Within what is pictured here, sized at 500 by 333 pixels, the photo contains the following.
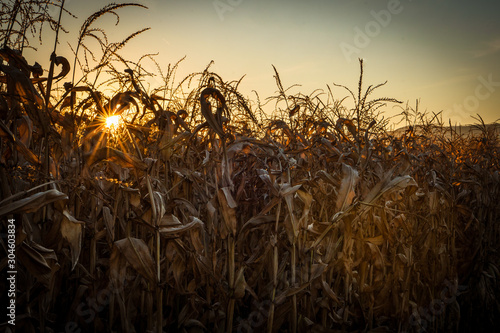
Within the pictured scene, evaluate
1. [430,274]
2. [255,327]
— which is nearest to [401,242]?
[430,274]

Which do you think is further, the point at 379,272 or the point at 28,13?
the point at 379,272

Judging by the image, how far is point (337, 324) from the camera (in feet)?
8.96

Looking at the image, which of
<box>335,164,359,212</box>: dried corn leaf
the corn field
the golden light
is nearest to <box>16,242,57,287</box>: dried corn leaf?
the corn field

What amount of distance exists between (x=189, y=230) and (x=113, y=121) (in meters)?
0.85

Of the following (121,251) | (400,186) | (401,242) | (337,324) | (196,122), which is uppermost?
(196,122)

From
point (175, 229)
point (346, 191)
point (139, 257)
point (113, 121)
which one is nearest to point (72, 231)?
point (139, 257)

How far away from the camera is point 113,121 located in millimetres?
2055

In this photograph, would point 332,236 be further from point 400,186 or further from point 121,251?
point 121,251

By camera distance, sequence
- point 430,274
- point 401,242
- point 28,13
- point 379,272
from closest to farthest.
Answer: point 28,13
point 379,272
point 401,242
point 430,274

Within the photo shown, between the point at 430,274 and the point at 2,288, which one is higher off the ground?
the point at 2,288

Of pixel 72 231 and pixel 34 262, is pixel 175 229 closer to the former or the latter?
pixel 72 231

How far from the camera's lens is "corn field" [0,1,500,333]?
1694mm

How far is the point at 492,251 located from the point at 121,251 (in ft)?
12.7

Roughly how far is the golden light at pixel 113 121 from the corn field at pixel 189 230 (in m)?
0.04
